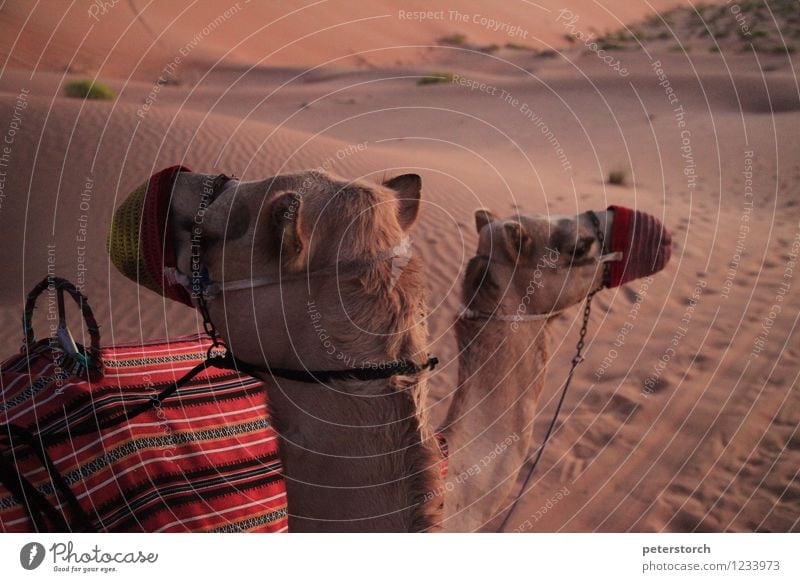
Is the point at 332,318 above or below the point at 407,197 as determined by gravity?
below

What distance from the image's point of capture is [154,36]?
1218cm

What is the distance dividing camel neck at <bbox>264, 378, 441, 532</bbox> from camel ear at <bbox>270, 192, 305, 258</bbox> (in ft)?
1.24

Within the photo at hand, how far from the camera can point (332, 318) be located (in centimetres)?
176

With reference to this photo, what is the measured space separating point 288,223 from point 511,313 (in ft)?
3.10

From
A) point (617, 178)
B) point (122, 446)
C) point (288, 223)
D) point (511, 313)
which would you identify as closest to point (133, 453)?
point (122, 446)

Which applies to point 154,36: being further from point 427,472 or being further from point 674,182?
point 427,472

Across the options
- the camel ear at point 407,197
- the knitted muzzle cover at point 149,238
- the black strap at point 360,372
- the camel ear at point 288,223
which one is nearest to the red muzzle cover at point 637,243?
the camel ear at point 407,197

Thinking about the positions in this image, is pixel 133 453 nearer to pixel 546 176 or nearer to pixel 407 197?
pixel 407 197

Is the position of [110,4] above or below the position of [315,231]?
above

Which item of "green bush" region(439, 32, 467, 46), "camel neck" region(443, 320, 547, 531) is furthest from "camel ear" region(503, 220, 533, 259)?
"green bush" region(439, 32, 467, 46)

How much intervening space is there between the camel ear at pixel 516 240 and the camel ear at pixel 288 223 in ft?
2.67

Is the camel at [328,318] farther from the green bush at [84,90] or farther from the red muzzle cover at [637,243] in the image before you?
the green bush at [84,90]
